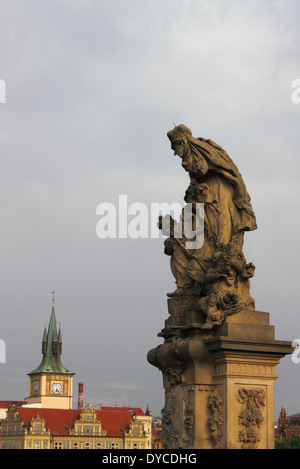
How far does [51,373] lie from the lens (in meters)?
161

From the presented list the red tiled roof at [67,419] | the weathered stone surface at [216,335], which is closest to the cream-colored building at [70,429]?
the red tiled roof at [67,419]

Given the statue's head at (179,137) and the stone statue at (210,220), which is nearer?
the stone statue at (210,220)

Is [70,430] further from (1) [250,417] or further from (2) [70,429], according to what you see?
(1) [250,417]

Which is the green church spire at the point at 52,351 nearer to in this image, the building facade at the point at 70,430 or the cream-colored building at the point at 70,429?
the cream-colored building at the point at 70,429

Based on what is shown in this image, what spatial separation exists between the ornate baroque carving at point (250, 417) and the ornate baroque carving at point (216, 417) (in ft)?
0.76

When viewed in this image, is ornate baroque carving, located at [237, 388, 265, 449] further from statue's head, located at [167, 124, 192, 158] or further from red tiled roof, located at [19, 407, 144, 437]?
red tiled roof, located at [19, 407, 144, 437]

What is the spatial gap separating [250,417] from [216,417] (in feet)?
1.34

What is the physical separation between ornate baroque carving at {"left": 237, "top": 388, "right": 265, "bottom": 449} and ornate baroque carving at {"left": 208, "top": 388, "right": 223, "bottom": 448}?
0.76 feet

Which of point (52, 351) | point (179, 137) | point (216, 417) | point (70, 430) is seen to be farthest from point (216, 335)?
point (52, 351)

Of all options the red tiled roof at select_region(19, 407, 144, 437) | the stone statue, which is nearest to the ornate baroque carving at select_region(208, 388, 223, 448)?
the stone statue

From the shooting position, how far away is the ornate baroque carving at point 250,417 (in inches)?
373

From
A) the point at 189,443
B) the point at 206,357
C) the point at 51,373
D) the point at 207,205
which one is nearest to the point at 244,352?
the point at 206,357
